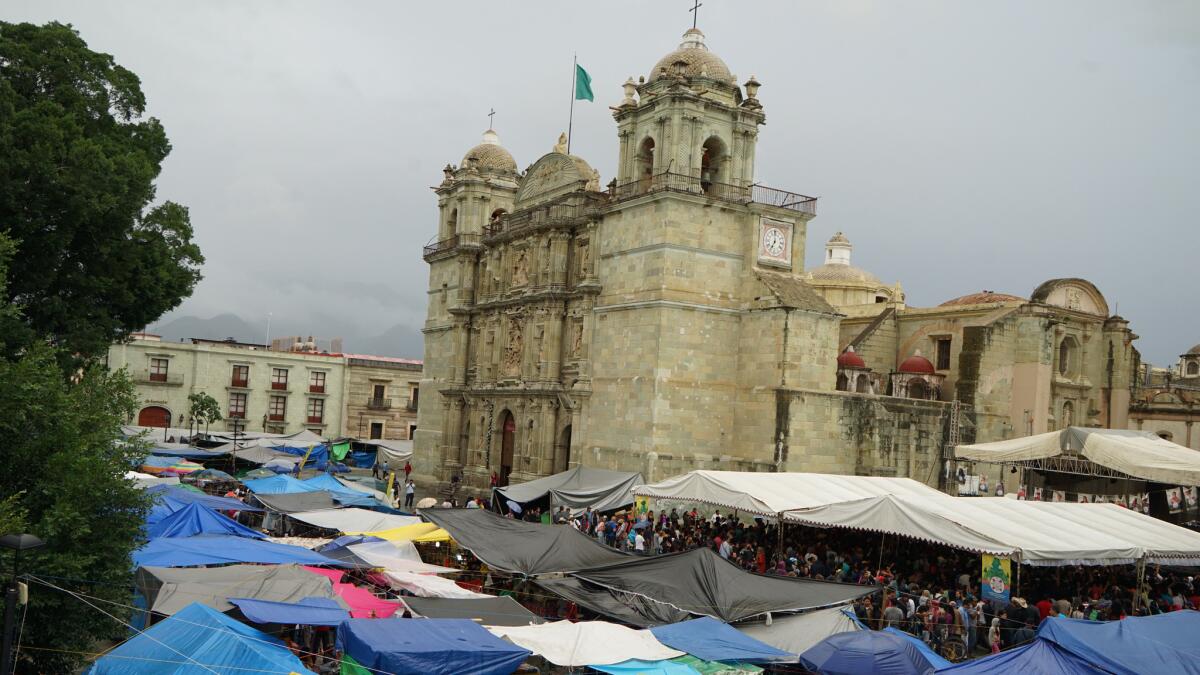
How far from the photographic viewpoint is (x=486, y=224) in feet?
147

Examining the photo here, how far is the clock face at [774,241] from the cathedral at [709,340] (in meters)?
0.06

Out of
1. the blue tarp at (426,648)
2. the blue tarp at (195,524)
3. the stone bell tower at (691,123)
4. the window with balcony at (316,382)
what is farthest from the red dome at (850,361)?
the window with balcony at (316,382)

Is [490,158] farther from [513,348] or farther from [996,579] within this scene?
[996,579]

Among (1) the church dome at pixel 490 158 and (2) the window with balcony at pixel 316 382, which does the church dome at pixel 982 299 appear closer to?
(1) the church dome at pixel 490 158

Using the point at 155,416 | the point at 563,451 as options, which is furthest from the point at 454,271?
the point at 155,416

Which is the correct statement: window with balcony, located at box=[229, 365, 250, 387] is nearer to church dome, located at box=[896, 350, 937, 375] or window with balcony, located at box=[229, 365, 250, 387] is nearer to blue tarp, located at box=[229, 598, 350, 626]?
church dome, located at box=[896, 350, 937, 375]

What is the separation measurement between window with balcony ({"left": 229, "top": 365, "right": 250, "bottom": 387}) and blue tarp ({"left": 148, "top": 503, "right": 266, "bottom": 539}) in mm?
42773

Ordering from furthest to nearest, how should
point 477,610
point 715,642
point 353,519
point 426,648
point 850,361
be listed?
point 850,361, point 353,519, point 477,610, point 715,642, point 426,648

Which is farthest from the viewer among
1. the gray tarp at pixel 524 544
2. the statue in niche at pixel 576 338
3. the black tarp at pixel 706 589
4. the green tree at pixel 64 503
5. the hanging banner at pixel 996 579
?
the statue in niche at pixel 576 338

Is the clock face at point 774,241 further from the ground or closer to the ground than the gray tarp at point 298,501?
further from the ground

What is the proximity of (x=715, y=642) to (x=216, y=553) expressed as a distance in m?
8.98

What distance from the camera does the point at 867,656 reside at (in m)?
12.1

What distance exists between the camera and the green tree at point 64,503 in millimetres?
12742

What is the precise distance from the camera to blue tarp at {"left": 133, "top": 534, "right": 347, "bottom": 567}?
16.3 meters
